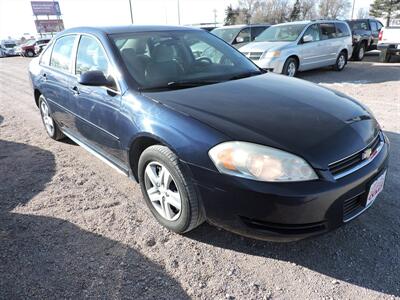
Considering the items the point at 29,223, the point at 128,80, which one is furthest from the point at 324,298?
the point at 29,223

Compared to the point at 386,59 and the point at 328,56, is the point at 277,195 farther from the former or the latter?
the point at 386,59

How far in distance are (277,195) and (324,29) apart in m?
9.81

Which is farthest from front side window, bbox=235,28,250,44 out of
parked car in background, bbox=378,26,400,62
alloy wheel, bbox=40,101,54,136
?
alloy wheel, bbox=40,101,54,136

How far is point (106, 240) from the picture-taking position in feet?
9.14

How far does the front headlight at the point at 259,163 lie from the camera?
6.94 ft

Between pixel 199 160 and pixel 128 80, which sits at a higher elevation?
pixel 128 80

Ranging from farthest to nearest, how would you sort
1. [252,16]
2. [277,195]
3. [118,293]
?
[252,16]
[118,293]
[277,195]

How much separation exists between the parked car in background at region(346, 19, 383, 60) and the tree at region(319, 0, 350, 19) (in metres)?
Result: 54.8

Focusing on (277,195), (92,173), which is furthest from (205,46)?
(277,195)

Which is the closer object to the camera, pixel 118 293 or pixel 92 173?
pixel 118 293

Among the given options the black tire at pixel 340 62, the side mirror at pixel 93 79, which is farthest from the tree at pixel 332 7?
the side mirror at pixel 93 79

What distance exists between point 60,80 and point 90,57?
0.77 m

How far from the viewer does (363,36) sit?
14438 millimetres

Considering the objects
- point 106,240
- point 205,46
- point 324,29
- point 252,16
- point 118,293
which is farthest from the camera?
point 252,16
